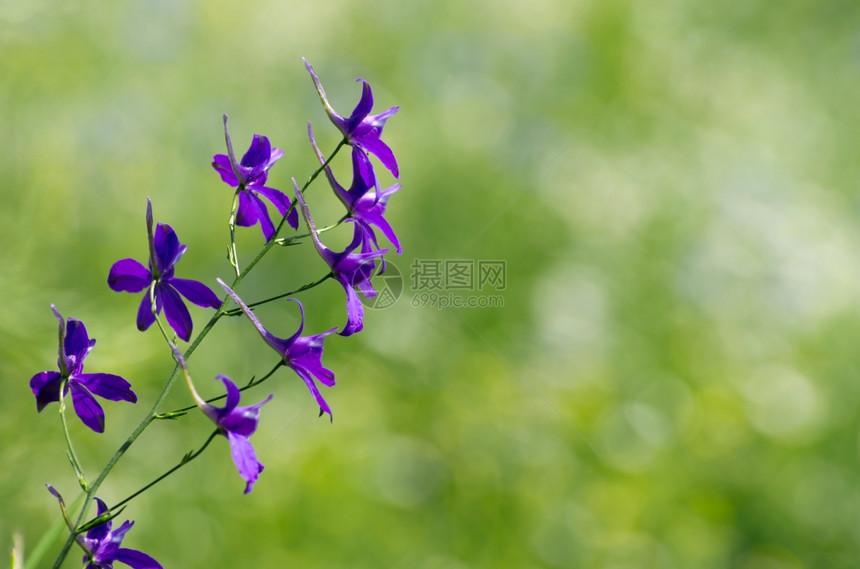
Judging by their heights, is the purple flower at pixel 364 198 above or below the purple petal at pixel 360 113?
below

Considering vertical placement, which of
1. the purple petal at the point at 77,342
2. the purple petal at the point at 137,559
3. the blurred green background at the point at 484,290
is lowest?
the purple petal at the point at 137,559

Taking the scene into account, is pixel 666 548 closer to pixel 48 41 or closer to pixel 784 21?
pixel 48 41

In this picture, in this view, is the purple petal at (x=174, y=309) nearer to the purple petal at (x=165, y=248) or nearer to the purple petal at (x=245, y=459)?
the purple petal at (x=165, y=248)

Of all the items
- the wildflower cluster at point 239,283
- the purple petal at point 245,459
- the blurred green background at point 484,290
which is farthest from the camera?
the blurred green background at point 484,290

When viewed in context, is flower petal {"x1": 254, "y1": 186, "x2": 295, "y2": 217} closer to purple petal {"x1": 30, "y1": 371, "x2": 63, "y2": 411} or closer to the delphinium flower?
the delphinium flower

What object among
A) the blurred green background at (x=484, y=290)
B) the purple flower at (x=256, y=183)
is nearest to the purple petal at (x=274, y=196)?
the purple flower at (x=256, y=183)

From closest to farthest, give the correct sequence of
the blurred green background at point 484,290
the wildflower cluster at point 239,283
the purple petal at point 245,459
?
1. the purple petal at point 245,459
2. the wildflower cluster at point 239,283
3. the blurred green background at point 484,290

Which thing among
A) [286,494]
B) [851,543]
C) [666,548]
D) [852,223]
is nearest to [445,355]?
[286,494]

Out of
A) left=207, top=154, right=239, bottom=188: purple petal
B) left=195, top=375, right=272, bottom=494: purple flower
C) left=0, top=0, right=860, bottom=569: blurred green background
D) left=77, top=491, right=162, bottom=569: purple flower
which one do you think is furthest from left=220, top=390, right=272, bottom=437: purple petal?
left=0, top=0, right=860, bottom=569: blurred green background
